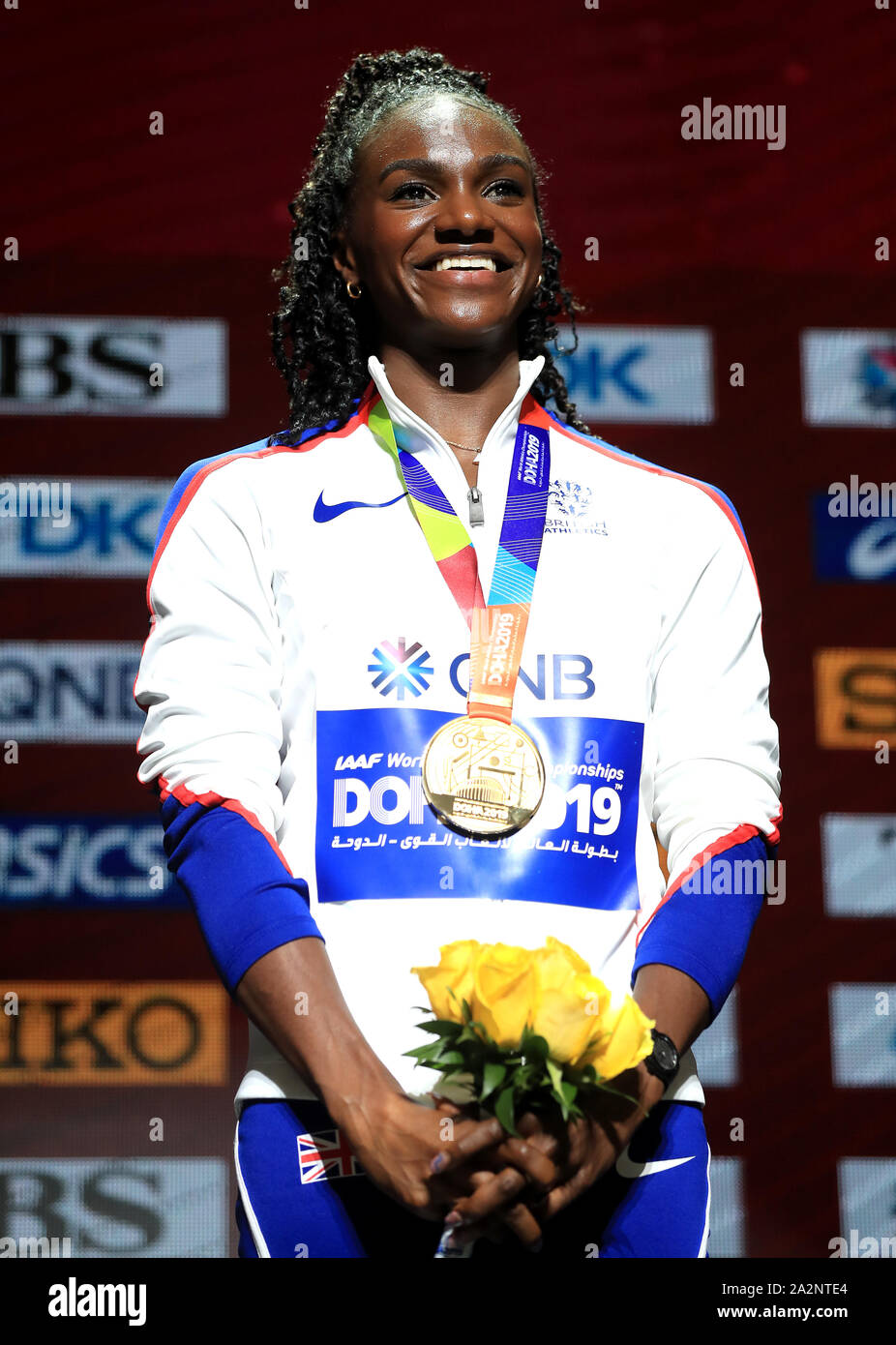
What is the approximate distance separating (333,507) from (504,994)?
60cm

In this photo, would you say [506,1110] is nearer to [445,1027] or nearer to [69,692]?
[445,1027]

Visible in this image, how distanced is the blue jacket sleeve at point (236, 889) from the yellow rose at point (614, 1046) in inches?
10.8

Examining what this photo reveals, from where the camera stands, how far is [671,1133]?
154 cm

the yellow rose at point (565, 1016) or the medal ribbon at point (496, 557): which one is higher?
the medal ribbon at point (496, 557)

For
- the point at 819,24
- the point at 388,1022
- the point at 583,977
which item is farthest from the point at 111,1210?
the point at 819,24

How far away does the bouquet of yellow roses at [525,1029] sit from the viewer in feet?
4.34

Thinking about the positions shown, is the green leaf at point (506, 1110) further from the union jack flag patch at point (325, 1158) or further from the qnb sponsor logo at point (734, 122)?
the qnb sponsor logo at point (734, 122)

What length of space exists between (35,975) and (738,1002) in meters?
1.31

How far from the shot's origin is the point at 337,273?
2059mm

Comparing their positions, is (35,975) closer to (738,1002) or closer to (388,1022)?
(738,1002)

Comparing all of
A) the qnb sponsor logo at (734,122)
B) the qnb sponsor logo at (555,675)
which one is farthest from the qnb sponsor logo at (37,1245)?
the qnb sponsor logo at (734,122)
